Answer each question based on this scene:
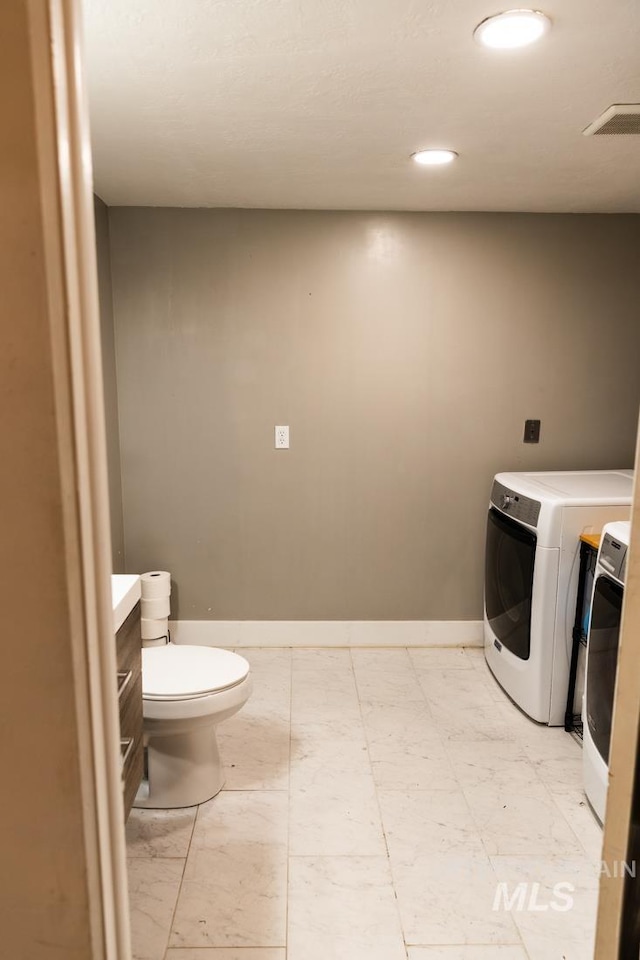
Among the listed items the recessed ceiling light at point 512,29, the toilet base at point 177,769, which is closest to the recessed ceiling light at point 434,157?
the recessed ceiling light at point 512,29

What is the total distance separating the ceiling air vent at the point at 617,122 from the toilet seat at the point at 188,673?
6.76ft

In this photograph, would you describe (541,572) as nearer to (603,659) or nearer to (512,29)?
(603,659)

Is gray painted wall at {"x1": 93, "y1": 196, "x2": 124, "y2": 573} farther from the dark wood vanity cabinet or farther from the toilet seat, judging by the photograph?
the dark wood vanity cabinet

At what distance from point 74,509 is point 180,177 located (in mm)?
2319

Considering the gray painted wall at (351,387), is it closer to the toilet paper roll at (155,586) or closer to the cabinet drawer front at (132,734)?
the toilet paper roll at (155,586)

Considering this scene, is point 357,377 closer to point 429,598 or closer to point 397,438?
point 397,438

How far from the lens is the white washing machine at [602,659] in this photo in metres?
1.95

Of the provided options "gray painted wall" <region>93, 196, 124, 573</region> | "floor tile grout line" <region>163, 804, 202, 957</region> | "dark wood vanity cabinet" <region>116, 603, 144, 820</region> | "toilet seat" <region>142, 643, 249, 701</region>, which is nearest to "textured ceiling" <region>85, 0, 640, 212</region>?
"gray painted wall" <region>93, 196, 124, 573</region>

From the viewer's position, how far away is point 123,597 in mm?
1717

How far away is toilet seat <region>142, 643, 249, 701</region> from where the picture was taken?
79.8 inches

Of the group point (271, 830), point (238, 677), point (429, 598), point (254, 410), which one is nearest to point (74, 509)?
point (238, 677)

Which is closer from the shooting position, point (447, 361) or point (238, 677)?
point (238, 677)

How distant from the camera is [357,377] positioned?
10.5 ft

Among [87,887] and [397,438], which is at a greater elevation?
[397,438]
